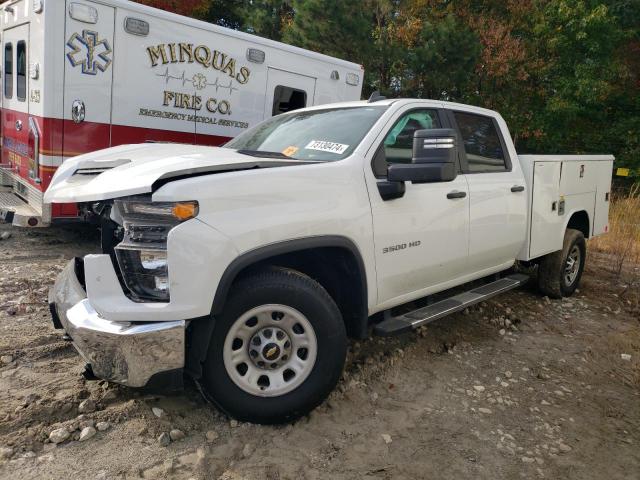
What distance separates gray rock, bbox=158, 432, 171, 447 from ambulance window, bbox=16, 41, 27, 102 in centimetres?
518

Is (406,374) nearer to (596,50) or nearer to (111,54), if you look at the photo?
(111,54)

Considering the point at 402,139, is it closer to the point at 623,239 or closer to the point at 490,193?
the point at 490,193

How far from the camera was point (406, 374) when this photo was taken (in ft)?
13.3

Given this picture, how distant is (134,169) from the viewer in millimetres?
3160

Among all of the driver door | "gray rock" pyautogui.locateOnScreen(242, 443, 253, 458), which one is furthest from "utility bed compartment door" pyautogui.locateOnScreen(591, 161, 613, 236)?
"gray rock" pyautogui.locateOnScreen(242, 443, 253, 458)

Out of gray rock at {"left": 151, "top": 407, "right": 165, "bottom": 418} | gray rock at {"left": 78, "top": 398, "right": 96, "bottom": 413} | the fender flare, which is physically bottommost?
gray rock at {"left": 151, "top": 407, "right": 165, "bottom": 418}

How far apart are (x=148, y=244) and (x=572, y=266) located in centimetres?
504

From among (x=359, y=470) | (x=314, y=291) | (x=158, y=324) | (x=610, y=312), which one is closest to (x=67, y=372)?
(x=158, y=324)

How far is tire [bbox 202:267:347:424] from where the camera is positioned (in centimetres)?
300

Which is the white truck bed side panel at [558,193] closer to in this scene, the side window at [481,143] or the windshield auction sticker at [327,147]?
the side window at [481,143]

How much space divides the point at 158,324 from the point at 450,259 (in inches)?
91.1

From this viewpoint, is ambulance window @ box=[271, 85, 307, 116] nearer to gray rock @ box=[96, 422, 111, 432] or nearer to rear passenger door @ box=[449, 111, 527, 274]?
rear passenger door @ box=[449, 111, 527, 274]

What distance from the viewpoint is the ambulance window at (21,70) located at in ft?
21.7

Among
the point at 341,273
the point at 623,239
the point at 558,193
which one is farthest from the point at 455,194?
the point at 623,239
